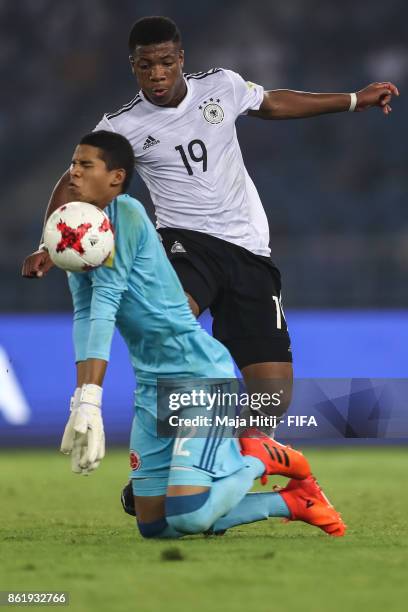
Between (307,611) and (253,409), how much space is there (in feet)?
9.54

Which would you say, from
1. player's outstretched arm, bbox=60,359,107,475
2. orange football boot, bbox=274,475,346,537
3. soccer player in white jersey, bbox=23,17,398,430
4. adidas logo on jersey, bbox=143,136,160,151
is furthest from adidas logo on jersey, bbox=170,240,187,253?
player's outstretched arm, bbox=60,359,107,475

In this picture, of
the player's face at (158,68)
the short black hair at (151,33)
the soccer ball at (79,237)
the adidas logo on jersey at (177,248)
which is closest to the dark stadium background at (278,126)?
the adidas logo on jersey at (177,248)

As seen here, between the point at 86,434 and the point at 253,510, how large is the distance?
3.36 ft

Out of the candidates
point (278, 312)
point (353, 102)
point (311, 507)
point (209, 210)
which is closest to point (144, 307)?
point (311, 507)

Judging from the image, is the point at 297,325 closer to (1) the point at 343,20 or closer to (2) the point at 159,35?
(2) the point at 159,35

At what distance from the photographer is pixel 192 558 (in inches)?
171

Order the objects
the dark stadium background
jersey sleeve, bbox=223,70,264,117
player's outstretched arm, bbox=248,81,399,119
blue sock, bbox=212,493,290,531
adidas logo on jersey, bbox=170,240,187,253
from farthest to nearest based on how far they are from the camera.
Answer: the dark stadium background
player's outstretched arm, bbox=248,81,399,119
jersey sleeve, bbox=223,70,264,117
adidas logo on jersey, bbox=170,240,187,253
blue sock, bbox=212,493,290,531

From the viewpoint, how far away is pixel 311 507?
525 cm

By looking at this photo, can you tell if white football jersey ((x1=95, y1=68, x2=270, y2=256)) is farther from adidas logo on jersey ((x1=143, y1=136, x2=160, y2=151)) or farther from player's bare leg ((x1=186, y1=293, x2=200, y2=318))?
player's bare leg ((x1=186, y1=293, x2=200, y2=318))

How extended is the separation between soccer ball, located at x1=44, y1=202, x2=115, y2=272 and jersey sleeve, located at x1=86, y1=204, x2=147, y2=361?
74 mm

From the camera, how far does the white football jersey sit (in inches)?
242

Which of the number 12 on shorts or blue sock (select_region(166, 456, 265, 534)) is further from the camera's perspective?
the number 12 on shorts

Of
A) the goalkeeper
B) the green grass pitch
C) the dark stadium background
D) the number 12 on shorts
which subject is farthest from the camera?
the dark stadium background

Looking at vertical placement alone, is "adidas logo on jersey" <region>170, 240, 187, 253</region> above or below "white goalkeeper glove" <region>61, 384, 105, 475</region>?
above
